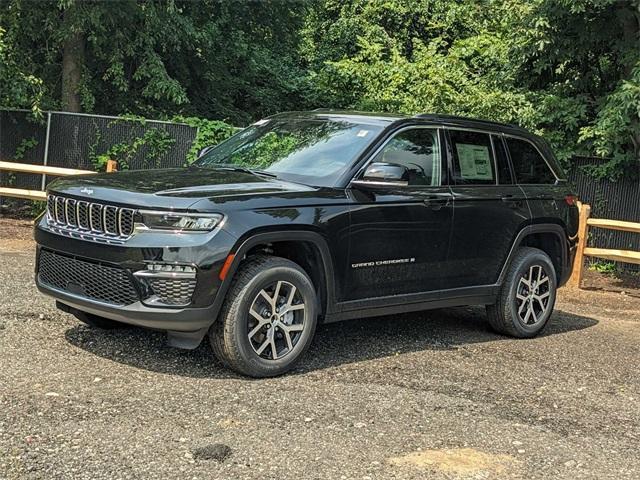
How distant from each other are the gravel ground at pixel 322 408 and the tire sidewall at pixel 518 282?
0.23 metres

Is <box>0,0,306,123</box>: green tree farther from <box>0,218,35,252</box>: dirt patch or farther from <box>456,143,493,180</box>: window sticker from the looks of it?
<box>456,143,493,180</box>: window sticker

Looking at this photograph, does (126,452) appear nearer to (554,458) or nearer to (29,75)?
(554,458)

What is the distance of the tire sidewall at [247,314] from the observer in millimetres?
5301

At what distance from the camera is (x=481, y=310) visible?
28.5 feet

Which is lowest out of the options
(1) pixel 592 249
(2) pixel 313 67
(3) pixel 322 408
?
(3) pixel 322 408

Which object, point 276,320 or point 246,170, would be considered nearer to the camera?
point 276,320

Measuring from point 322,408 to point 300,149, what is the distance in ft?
7.36

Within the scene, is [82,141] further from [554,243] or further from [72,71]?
[554,243]

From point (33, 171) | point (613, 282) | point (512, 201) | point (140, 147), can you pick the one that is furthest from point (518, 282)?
point (140, 147)

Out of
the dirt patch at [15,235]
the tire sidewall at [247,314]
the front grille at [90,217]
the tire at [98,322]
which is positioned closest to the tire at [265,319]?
the tire sidewall at [247,314]

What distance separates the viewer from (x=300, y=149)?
6375 mm

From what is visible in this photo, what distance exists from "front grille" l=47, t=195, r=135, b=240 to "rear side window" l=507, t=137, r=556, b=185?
12.7ft

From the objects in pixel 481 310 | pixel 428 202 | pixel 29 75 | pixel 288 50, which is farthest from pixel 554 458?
pixel 288 50

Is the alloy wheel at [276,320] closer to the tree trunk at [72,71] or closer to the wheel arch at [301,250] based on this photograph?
the wheel arch at [301,250]
